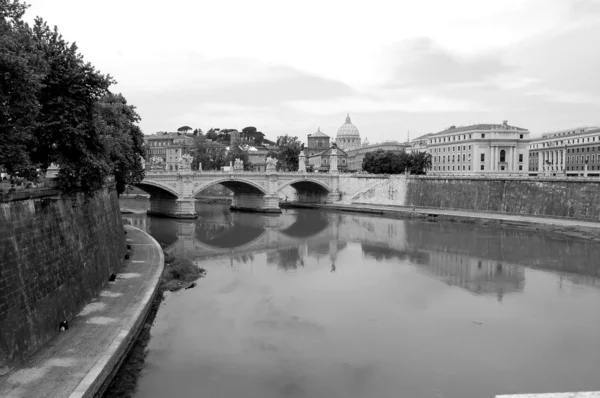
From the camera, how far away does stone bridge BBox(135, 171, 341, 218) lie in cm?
4991

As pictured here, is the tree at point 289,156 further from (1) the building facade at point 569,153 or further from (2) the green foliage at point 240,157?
(1) the building facade at point 569,153

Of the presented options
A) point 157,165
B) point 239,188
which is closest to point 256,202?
point 239,188

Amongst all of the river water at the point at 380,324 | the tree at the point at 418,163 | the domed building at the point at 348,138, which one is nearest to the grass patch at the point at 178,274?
the river water at the point at 380,324

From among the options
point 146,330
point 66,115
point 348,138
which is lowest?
point 146,330

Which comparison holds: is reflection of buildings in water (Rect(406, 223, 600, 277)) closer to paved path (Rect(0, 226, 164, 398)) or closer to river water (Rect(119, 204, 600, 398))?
river water (Rect(119, 204, 600, 398))

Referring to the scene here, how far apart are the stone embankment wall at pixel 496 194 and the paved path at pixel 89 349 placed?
39690 mm

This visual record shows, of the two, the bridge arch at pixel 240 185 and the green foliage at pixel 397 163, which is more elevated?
the green foliage at pixel 397 163

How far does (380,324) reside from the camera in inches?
715

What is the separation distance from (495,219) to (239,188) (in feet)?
96.5

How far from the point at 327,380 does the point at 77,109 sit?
11092 mm

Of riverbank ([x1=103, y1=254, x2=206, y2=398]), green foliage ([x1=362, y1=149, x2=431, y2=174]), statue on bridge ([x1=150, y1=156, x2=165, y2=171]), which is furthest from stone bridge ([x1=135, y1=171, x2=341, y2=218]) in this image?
riverbank ([x1=103, y1=254, x2=206, y2=398])

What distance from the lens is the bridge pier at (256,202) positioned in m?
58.4

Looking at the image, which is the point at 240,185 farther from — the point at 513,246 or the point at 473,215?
the point at 513,246

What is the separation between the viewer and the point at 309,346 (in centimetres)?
1600
